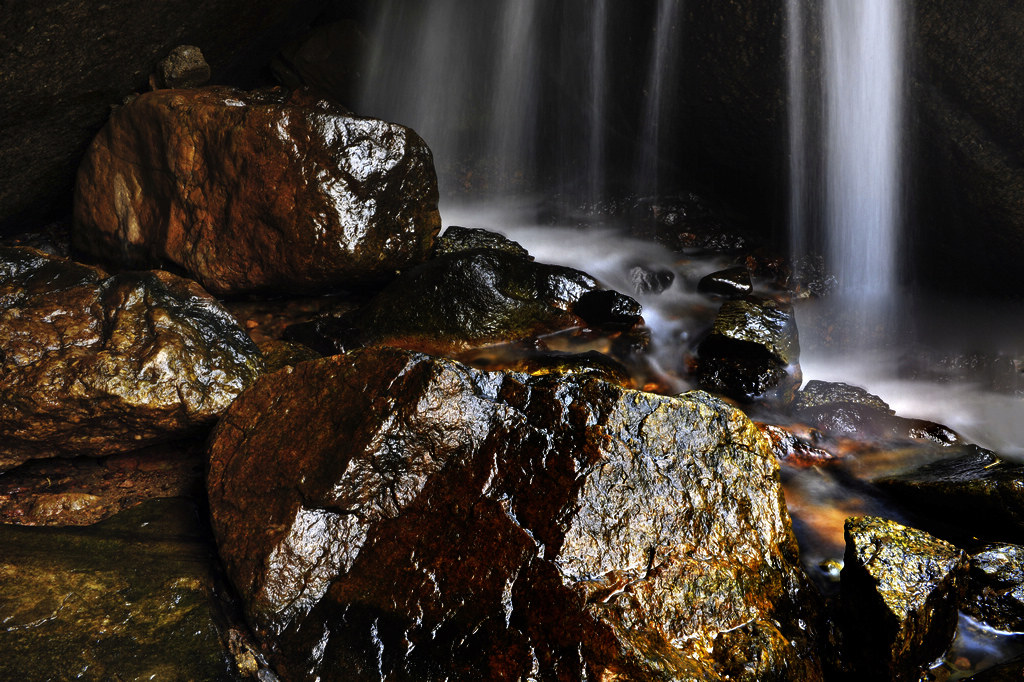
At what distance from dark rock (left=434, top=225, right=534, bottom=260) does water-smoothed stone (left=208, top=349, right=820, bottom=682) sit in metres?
3.45

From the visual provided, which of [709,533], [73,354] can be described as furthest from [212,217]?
[709,533]

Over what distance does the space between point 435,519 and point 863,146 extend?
5.96 meters

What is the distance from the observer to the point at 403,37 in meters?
9.61

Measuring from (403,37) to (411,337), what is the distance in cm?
610

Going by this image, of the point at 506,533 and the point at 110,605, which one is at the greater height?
the point at 506,533

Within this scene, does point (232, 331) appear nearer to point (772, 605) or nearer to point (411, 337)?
point (411, 337)

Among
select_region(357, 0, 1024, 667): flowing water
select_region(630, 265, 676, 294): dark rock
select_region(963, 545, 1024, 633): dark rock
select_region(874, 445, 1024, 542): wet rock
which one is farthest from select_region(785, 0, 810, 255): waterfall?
select_region(963, 545, 1024, 633): dark rock

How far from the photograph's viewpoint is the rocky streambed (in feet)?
8.72

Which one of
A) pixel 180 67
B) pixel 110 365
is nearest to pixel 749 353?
pixel 110 365

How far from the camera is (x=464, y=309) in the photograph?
5.65 meters

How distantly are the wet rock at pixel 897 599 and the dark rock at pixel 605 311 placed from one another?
3294mm

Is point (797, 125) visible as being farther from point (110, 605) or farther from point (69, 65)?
point (110, 605)

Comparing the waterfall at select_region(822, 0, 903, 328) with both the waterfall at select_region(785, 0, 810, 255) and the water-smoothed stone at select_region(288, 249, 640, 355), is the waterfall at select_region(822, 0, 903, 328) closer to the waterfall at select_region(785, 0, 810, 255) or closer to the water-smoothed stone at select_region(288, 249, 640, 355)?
the waterfall at select_region(785, 0, 810, 255)

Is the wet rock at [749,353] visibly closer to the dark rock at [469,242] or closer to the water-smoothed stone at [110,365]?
the dark rock at [469,242]
